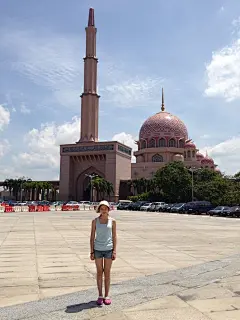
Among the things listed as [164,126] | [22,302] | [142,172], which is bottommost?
[22,302]

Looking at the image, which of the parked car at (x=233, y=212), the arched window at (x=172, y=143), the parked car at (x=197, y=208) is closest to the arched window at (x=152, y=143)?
the arched window at (x=172, y=143)

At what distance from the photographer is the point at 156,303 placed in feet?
19.2

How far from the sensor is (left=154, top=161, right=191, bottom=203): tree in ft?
195

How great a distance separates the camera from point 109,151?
85688 millimetres

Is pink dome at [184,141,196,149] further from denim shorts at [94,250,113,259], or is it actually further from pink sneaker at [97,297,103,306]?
pink sneaker at [97,297,103,306]

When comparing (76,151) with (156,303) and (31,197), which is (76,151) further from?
(156,303)

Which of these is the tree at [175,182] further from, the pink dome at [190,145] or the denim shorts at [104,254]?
the denim shorts at [104,254]

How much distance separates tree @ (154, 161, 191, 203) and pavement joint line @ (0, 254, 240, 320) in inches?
1983

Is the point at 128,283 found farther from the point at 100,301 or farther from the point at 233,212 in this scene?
the point at 233,212

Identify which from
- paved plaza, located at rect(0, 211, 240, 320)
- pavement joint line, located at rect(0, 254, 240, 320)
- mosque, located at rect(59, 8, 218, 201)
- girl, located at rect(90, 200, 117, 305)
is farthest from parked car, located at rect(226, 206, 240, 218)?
mosque, located at rect(59, 8, 218, 201)

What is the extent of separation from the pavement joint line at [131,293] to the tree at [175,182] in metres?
50.4

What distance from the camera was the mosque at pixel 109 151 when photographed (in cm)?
8698

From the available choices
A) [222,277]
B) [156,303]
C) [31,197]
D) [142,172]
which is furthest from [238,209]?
[31,197]

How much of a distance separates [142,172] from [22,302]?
8680 cm
